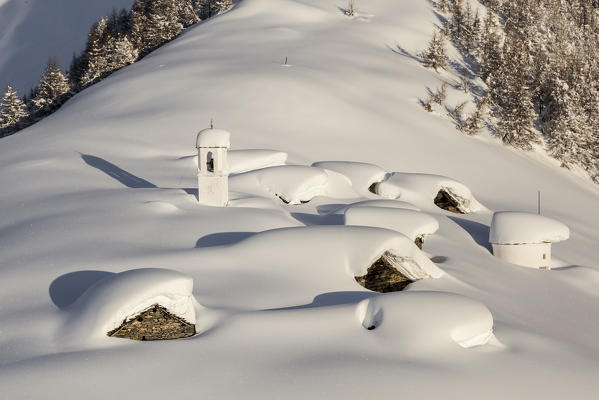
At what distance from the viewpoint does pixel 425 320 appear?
13781 mm

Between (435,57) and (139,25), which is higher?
(139,25)

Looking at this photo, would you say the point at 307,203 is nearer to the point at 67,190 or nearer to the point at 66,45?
the point at 67,190

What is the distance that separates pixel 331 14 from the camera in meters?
77.9

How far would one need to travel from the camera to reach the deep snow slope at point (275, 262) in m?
12.0

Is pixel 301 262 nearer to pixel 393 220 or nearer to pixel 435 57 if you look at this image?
pixel 393 220

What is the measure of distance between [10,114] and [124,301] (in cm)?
5670

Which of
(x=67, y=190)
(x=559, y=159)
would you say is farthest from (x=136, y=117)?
(x=559, y=159)

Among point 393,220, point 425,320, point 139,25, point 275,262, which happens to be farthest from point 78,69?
point 425,320

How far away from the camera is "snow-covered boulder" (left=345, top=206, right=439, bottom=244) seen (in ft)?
71.4

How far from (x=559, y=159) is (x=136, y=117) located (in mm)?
38583

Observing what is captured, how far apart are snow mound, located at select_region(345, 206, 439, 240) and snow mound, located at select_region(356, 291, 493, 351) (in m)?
7.22

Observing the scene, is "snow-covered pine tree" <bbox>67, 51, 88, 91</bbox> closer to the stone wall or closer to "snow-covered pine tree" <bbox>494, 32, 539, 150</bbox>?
"snow-covered pine tree" <bbox>494, 32, 539, 150</bbox>

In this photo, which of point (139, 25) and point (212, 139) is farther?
point (139, 25)

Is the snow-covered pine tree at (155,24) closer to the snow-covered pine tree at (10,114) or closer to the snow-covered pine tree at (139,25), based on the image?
the snow-covered pine tree at (139,25)
